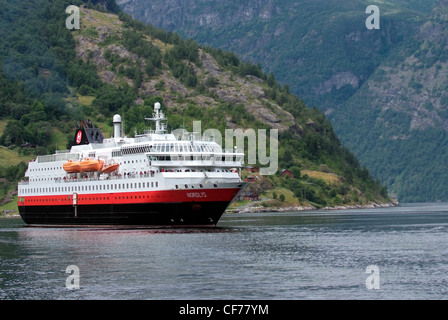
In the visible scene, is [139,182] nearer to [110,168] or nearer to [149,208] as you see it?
[149,208]

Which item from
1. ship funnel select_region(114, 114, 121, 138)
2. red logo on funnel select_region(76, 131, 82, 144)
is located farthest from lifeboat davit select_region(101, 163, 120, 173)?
red logo on funnel select_region(76, 131, 82, 144)

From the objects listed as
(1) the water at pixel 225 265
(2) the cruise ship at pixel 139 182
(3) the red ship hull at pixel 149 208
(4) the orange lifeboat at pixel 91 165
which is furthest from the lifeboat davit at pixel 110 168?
(1) the water at pixel 225 265

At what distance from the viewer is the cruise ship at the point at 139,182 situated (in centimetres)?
11175

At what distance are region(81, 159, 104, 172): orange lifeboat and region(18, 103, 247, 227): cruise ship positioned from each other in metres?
0.16

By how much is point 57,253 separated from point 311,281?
1306 inches

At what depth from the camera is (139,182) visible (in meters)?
117

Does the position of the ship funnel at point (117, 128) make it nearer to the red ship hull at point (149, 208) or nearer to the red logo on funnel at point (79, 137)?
the red logo on funnel at point (79, 137)

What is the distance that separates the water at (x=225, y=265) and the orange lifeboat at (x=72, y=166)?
2467 centimetres

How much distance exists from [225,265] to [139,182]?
46.9 m

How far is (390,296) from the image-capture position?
57.4 m

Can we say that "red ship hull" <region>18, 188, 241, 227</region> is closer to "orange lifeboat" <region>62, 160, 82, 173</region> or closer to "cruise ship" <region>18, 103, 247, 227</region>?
"cruise ship" <region>18, 103, 247, 227</region>

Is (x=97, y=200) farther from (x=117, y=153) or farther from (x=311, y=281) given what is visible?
(x=311, y=281)

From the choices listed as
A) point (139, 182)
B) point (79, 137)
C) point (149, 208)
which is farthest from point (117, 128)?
point (149, 208)
